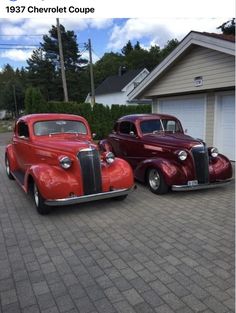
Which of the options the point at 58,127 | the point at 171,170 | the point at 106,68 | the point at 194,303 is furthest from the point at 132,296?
the point at 106,68

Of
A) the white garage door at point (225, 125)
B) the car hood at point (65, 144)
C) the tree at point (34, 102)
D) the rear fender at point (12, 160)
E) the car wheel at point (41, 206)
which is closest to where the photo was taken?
the car wheel at point (41, 206)

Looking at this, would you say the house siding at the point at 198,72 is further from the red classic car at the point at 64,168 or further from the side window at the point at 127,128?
the red classic car at the point at 64,168

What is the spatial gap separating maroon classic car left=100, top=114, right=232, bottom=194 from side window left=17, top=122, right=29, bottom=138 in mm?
2653

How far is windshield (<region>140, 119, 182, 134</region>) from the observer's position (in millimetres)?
8062

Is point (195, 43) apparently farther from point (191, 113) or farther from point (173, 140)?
point (173, 140)

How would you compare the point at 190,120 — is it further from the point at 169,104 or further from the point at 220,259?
the point at 220,259

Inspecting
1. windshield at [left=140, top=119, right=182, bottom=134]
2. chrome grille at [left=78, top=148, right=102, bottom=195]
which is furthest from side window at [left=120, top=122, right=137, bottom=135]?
chrome grille at [left=78, top=148, right=102, bottom=195]

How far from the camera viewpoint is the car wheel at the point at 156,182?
673cm

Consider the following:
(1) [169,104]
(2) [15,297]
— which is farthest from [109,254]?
(1) [169,104]

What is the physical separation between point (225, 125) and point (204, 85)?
1.51 metres

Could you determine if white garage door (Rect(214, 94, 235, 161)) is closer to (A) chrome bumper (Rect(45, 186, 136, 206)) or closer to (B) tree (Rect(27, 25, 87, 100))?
(A) chrome bumper (Rect(45, 186, 136, 206))

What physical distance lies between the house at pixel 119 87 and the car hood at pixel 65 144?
1302 inches

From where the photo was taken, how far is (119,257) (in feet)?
13.1

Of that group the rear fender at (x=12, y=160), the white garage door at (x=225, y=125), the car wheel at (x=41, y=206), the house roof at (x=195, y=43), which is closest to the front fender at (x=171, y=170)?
the car wheel at (x=41, y=206)
